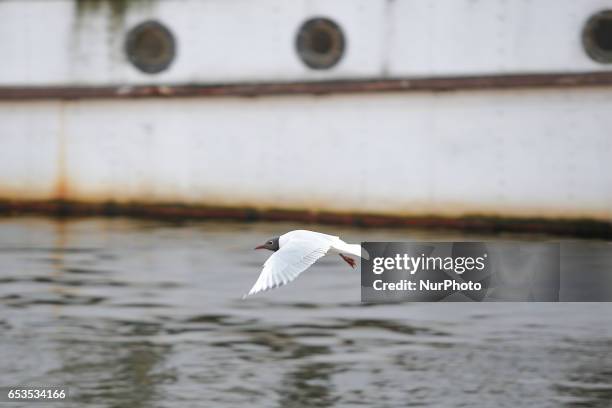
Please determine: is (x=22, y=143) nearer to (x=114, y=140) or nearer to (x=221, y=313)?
(x=114, y=140)

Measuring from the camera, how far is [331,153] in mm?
14109

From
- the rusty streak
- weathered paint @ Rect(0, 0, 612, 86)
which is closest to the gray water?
the rusty streak

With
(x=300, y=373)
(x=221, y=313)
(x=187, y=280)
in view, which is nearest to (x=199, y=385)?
(x=300, y=373)

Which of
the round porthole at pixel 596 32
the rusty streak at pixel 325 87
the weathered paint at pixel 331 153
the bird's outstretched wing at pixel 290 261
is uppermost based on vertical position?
the round porthole at pixel 596 32

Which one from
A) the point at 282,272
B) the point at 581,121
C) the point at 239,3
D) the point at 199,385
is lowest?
the point at 199,385

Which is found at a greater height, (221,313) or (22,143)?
(22,143)

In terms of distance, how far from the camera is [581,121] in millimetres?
13039

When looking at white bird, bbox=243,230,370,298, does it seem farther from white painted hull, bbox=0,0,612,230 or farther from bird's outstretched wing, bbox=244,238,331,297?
white painted hull, bbox=0,0,612,230

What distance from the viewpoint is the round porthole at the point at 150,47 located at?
14.9 metres

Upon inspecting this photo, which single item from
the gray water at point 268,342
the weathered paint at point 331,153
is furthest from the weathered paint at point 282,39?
the gray water at point 268,342

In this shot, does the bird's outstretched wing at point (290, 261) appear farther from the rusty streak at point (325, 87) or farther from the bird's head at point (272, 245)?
the rusty streak at point (325, 87)

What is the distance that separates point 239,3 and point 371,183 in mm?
2305

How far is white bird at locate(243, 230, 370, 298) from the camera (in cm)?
576

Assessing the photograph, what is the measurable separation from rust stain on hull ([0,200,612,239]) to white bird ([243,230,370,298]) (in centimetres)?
684
